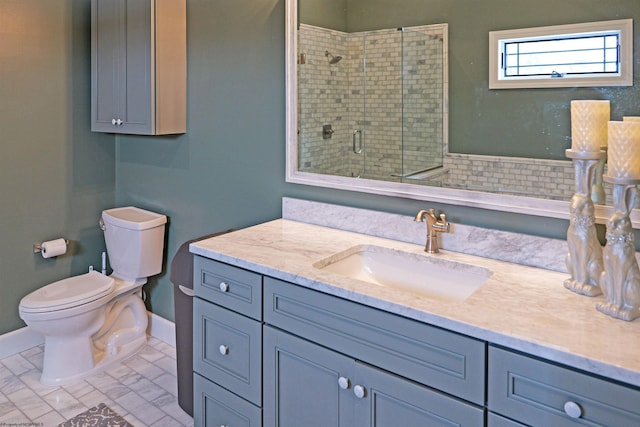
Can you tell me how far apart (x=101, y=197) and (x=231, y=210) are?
1.09m

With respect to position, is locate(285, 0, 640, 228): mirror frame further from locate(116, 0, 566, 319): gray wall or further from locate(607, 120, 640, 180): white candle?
locate(607, 120, 640, 180): white candle

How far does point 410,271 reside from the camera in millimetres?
1850

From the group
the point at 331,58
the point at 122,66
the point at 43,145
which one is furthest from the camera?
the point at 43,145

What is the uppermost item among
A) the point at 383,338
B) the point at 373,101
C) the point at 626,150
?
the point at 373,101

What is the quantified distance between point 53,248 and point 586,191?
2.69m

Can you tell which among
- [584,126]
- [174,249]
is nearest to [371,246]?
[584,126]

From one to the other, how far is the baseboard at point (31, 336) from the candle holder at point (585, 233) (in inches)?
89.4

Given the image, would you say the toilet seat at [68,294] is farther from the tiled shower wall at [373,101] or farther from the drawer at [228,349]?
the tiled shower wall at [373,101]

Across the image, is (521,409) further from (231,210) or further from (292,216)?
(231,210)

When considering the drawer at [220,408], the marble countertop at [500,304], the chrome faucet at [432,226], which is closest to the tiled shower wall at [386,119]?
the chrome faucet at [432,226]

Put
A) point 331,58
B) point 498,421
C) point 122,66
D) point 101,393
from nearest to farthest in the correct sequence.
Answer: point 498,421
point 331,58
point 101,393
point 122,66

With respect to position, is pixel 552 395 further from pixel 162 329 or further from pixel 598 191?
pixel 162 329

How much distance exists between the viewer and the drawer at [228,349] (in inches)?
69.7

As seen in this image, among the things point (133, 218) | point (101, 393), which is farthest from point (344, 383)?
point (133, 218)
